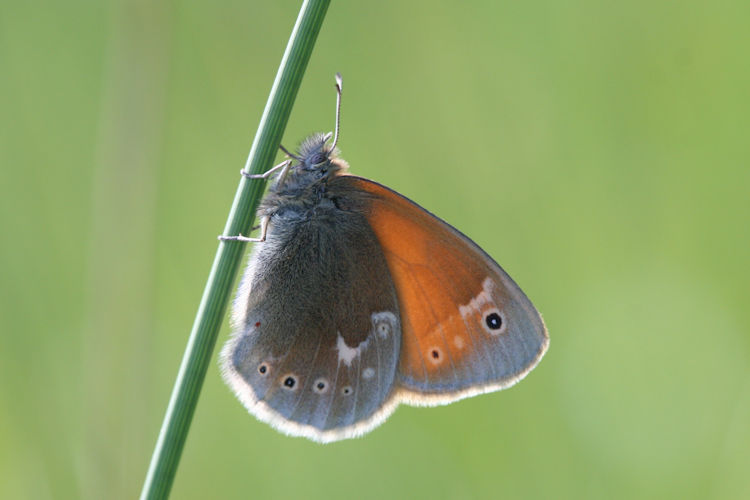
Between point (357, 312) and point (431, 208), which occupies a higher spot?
point (431, 208)

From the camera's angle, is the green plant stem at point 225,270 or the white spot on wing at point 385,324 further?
the white spot on wing at point 385,324

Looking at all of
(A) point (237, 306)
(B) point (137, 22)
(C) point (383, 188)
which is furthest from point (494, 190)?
(B) point (137, 22)

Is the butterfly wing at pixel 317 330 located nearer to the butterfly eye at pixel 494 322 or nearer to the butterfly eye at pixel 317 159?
the butterfly eye at pixel 317 159

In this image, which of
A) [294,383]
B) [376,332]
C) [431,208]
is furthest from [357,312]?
[431,208]

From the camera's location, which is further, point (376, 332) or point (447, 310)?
point (376, 332)

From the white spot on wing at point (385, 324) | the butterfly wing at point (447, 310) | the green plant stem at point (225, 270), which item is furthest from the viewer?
the white spot on wing at point (385, 324)

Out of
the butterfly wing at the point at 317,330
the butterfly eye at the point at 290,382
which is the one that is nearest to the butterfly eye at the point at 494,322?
the butterfly wing at the point at 317,330

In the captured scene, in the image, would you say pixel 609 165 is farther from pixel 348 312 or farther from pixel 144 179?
pixel 144 179

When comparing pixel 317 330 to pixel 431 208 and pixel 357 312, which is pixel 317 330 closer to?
pixel 357 312

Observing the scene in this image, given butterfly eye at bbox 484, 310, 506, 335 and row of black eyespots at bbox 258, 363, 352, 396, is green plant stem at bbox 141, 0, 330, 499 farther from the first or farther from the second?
butterfly eye at bbox 484, 310, 506, 335
